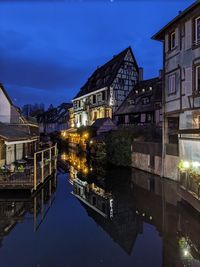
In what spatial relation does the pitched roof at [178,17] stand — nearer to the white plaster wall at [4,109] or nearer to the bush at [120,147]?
the bush at [120,147]

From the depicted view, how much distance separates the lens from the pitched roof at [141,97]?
30469 millimetres

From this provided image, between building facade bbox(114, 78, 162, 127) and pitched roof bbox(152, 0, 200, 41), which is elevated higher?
pitched roof bbox(152, 0, 200, 41)

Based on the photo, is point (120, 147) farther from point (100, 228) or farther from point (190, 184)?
point (100, 228)

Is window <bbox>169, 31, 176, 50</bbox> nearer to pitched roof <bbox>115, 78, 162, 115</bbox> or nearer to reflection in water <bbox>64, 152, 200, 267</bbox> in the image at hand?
reflection in water <bbox>64, 152, 200, 267</bbox>

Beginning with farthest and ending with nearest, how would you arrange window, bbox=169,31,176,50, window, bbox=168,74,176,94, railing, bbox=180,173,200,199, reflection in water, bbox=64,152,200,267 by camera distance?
window, bbox=169,31,176,50 < window, bbox=168,74,176,94 < railing, bbox=180,173,200,199 < reflection in water, bbox=64,152,200,267

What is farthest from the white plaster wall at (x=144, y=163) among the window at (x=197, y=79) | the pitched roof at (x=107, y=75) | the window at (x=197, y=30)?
the pitched roof at (x=107, y=75)

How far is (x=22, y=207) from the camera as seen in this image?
1262cm

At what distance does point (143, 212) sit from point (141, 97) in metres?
23.9

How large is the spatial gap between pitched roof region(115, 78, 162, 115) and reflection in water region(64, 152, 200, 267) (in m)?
12.8

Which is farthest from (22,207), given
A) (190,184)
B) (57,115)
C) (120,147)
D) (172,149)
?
(57,115)

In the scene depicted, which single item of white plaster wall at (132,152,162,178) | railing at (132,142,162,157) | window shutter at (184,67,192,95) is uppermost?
window shutter at (184,67,192,95)

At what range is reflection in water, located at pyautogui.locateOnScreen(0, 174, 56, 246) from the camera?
1062cm

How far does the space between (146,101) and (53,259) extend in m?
27.0

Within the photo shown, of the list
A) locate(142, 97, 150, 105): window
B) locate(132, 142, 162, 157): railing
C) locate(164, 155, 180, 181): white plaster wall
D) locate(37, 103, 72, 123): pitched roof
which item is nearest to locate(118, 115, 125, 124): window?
locate(142, 97, 150, 105): window
